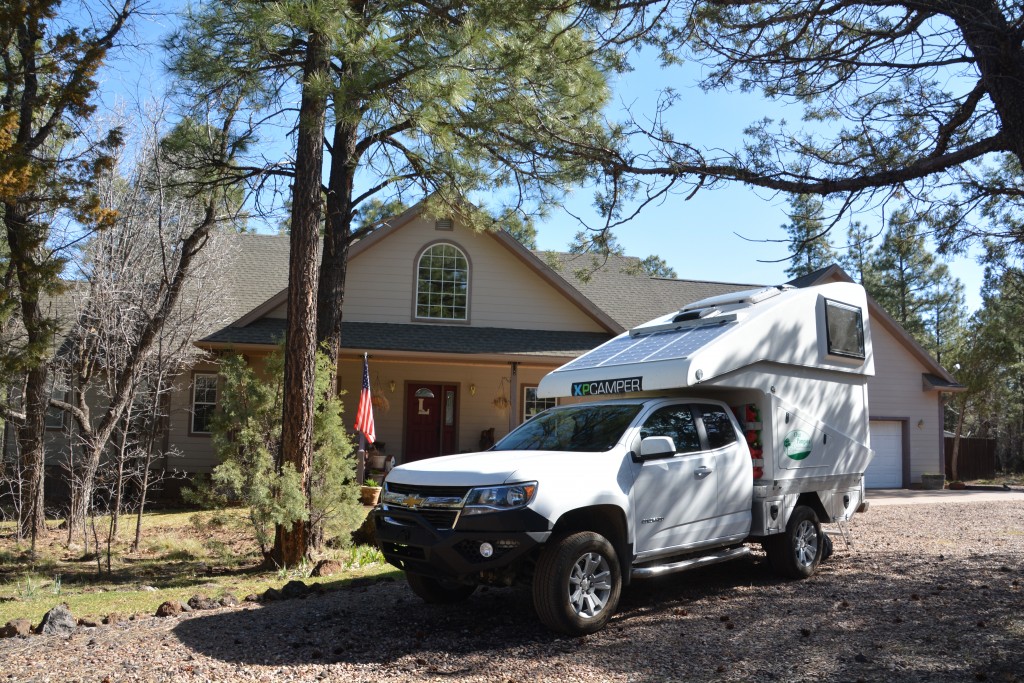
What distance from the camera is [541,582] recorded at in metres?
5.75

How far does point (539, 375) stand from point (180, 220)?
864 centimetres

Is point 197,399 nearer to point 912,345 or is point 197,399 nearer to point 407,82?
point 407,82

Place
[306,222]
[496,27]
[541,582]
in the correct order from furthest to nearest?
[306,222] → [496,27] → [541,582]

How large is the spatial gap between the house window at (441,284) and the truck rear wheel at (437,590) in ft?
38.8

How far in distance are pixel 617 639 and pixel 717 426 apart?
233 centimetres

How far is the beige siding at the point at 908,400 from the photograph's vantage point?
21.4 m

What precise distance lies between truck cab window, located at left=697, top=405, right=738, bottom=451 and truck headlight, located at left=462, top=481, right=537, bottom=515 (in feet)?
7.21

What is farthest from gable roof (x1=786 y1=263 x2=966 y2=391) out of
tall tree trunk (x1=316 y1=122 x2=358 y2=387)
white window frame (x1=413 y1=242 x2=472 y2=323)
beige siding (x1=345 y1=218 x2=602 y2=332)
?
tall tree trunk (x1=316 y1=122 x2=358 y2=387)

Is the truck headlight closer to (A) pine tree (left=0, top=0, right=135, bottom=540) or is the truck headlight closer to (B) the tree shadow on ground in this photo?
(B) the tree shadow on ground

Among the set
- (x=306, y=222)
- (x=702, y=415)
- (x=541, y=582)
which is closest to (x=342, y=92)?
(x=306, y=222)

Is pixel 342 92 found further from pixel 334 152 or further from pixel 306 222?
pixel 334 152

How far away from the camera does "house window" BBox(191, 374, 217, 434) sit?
59.2 ft

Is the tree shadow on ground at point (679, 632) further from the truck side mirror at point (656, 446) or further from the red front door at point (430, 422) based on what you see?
the red front door at point (430, 422)

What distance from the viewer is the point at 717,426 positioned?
743cm
